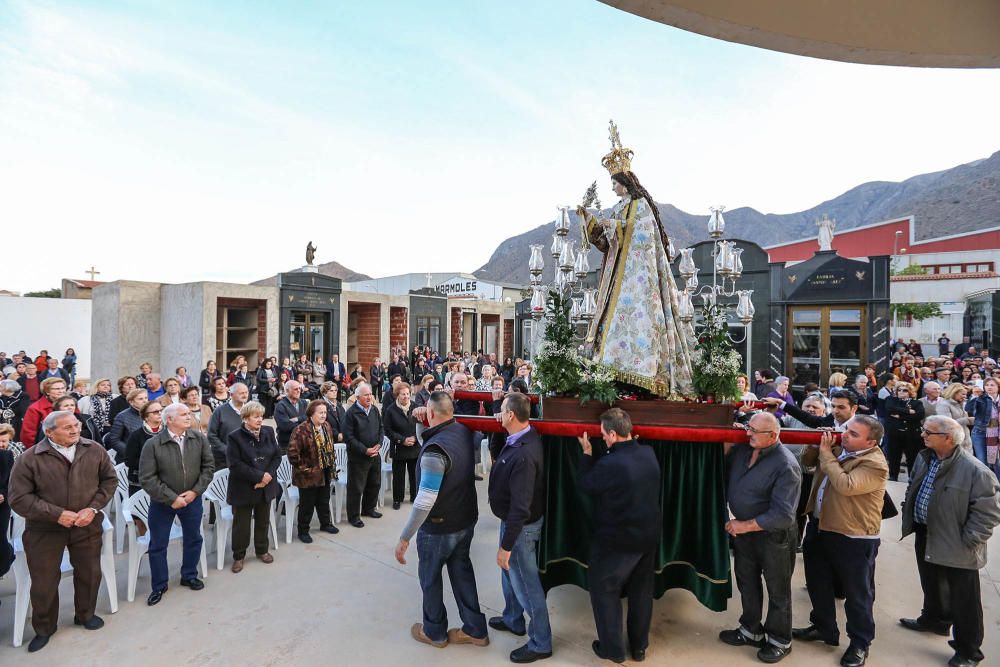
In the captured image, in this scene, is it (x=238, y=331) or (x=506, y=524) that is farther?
(x=238, y=331)

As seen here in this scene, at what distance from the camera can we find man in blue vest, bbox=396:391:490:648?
11.2ft

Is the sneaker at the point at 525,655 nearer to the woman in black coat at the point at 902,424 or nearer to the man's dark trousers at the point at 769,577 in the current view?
the man's dark trousers at the point at 769,577

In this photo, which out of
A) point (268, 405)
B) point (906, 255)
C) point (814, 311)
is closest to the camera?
point (268, 405)

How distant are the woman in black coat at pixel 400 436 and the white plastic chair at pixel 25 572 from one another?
305 cm

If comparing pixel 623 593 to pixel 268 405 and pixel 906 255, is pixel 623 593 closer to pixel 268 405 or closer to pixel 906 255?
pixel 268 405

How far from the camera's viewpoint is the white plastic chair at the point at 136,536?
4301 mm

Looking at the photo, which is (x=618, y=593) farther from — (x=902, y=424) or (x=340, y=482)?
(x=902, y=424)

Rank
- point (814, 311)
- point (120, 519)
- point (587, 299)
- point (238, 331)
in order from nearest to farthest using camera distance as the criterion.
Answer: point (120, 519) → point (587, 299) → point (814, 311) → point (238, 331)

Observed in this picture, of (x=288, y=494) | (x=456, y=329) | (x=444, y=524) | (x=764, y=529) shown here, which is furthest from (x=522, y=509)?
(x=456, y=329)

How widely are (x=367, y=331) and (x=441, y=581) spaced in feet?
51.5

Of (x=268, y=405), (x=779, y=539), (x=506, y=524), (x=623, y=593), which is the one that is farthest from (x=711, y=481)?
(x=268, y=405)

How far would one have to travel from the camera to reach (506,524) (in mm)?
3365

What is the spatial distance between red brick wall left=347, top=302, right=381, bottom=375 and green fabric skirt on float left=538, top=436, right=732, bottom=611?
49.2 ft

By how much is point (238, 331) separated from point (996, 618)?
16.8 meters
